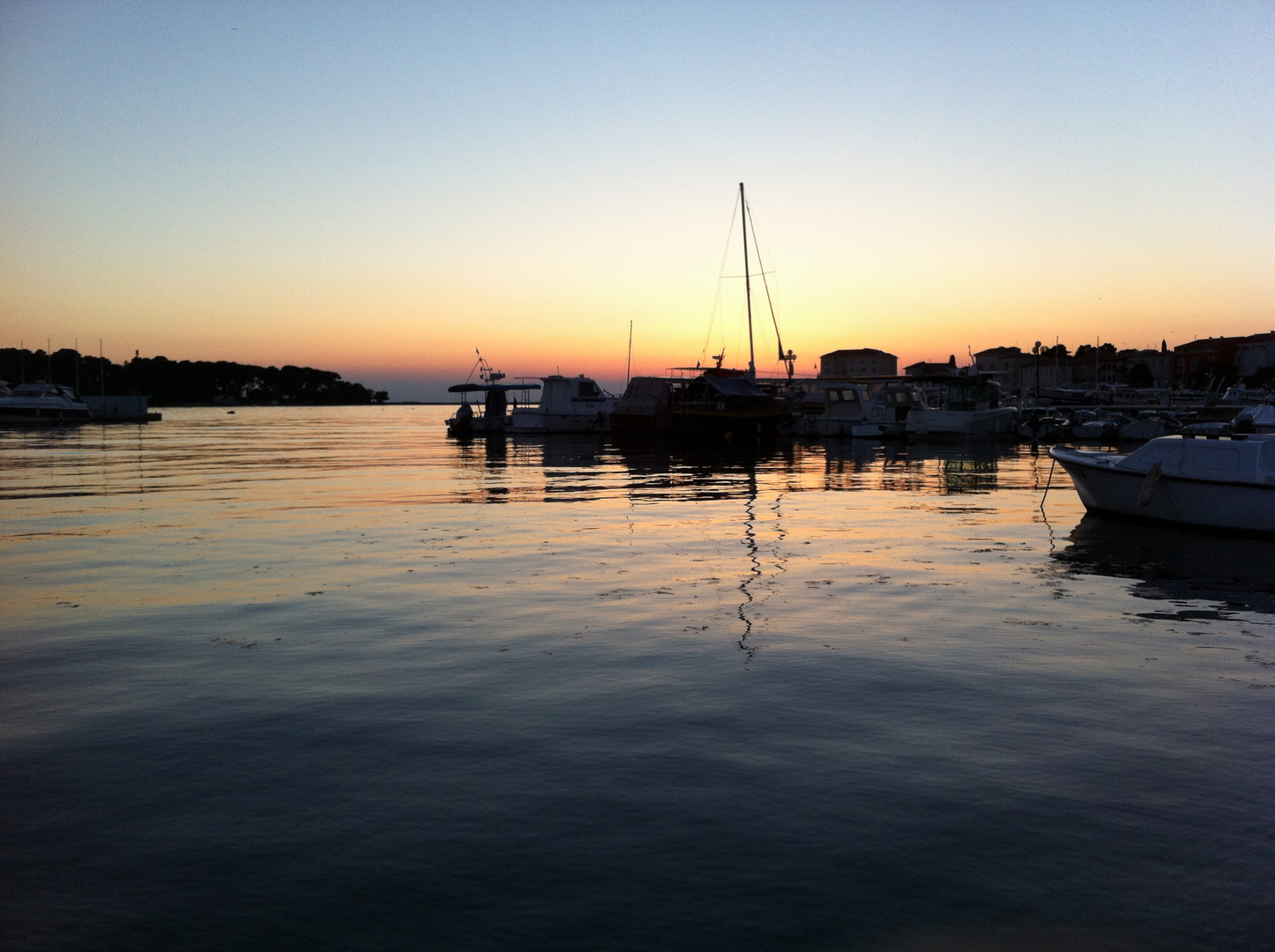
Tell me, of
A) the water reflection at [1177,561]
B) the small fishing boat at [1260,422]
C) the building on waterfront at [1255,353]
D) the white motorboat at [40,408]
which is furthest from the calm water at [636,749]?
the building on waterfront at [1255,353]

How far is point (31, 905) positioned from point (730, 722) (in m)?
4.81

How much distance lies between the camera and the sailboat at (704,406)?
68.1 meters

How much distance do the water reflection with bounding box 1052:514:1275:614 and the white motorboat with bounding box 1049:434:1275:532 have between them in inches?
17.5

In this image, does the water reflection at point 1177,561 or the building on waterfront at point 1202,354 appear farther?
the building on waterfront at point 1202,354

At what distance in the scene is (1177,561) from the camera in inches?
689

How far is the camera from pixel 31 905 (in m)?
4.98

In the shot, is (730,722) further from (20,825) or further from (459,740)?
(20,825)

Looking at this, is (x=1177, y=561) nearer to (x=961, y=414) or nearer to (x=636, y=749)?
(x=636, y=749)

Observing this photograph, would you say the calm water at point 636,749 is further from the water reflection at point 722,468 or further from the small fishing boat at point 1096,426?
the small fishing boat at point 1096,426

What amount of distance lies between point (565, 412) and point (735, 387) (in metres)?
12.9

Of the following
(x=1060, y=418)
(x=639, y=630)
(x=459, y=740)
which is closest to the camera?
(x=459, y=740)

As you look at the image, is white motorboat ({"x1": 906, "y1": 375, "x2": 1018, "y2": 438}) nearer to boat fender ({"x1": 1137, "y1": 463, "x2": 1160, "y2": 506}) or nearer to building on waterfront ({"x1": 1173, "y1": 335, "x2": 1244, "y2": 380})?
boat fender ({"x1": 1137, "y1": 463, "x2": 1160, "y2": 506})

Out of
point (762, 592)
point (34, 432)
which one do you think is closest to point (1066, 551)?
point (762, 592)

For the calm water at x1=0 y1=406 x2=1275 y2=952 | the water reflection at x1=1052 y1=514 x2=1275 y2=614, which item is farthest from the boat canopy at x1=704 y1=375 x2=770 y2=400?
the calm water at x1=0 y1=406 x2=1275 y2=952
